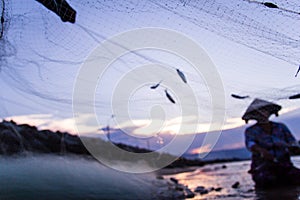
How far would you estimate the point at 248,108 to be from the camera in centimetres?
823

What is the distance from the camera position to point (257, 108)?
8297mm

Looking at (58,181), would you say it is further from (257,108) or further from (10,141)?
(257,108)

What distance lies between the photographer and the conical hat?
788 cm

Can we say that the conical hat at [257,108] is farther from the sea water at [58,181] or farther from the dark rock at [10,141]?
the dark rock at [10,141]

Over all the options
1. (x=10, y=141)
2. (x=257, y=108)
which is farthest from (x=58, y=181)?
(x=257, y=108)

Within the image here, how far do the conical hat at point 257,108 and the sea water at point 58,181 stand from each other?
3640 millimetres

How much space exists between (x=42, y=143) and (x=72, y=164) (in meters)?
1.54

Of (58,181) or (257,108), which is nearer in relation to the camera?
(257,108)

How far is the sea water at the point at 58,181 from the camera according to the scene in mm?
7609

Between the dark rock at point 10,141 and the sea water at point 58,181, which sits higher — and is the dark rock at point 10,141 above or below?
above

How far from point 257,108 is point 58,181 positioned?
5.96 metres

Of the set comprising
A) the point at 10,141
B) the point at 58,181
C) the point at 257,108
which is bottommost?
the point at 58,181

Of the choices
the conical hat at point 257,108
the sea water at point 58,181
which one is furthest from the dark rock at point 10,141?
the conical hat at point 257,108

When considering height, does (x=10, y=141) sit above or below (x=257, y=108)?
below
